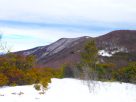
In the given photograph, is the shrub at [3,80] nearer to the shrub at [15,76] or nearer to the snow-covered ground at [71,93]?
the shrub at [15,76]

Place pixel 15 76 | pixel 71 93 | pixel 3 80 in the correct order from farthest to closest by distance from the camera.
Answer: pixel 15 76 < pixel 3 80 < pixel 71 93

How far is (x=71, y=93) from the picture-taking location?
1730 centimetres

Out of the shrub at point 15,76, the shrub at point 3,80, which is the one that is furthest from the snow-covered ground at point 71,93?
the shrub at point 15,76

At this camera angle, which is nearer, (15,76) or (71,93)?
(71,93)

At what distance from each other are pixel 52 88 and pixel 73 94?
1.32 m

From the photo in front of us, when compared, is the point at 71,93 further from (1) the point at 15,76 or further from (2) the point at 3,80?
(1) the point at 15,76

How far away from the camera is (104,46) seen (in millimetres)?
54188

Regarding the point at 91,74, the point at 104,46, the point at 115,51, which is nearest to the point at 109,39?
the point at 104,46

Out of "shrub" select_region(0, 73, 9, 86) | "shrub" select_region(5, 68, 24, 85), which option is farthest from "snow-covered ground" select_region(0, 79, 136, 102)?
"shrub" select_region(5, 68, 24, 85)

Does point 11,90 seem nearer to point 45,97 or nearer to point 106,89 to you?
point 45,97

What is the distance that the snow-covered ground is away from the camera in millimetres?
15680

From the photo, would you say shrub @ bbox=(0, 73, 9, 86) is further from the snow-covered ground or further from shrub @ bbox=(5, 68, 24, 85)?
the snow-covered ground

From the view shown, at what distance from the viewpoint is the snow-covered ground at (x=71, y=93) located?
51.4 feet

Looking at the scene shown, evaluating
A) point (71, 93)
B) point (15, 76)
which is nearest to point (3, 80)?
point (15, 76)
